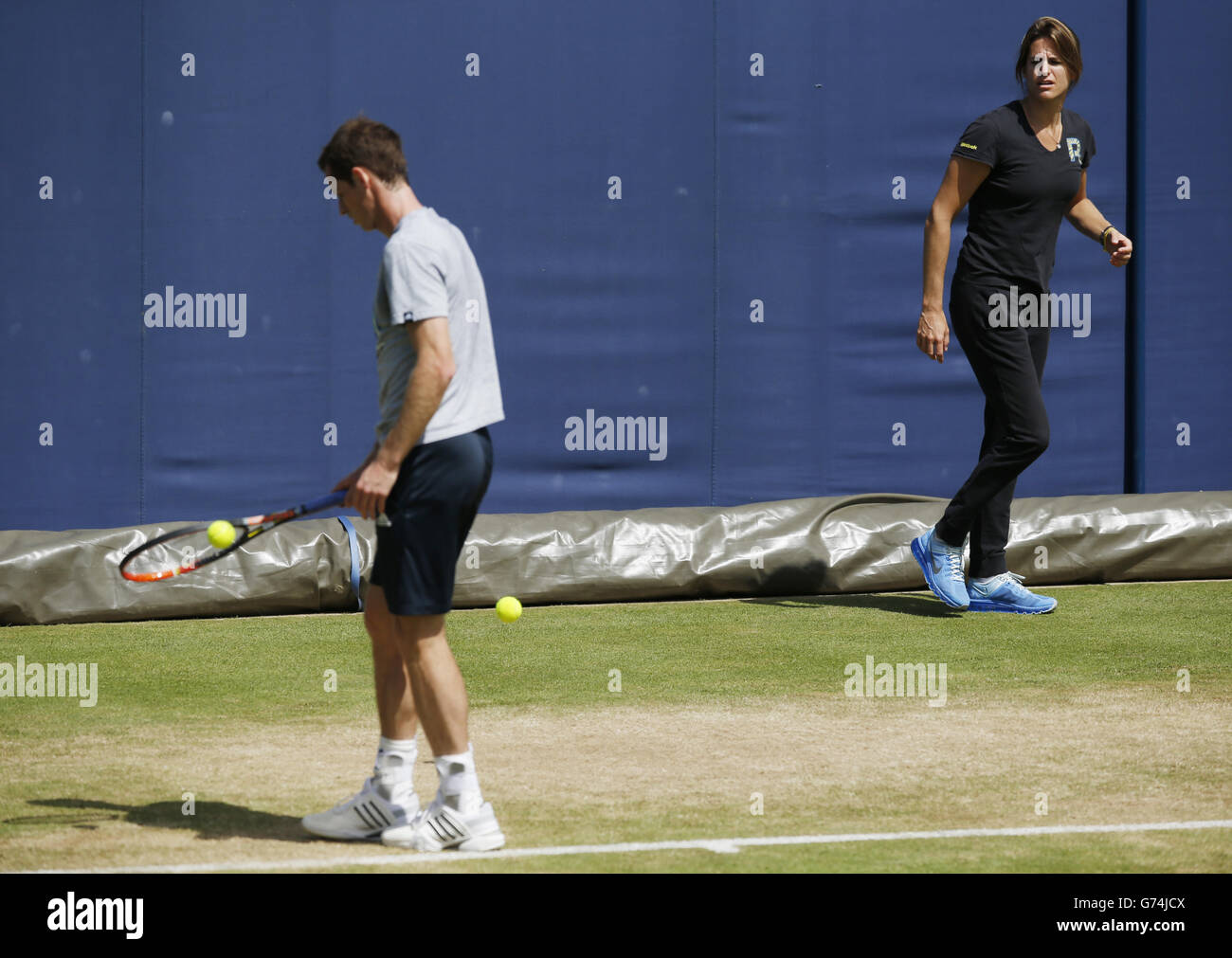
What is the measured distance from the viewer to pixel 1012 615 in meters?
7.79

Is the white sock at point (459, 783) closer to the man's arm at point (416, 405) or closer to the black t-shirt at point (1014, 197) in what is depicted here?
the man's arm at point (416, 405)

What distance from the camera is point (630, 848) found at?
415cm

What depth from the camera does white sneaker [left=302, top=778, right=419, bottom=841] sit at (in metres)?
4.30

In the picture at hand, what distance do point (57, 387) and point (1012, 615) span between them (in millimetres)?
5302

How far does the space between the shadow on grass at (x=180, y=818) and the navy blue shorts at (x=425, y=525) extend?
0.74 meters

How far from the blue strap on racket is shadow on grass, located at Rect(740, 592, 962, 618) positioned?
6.51 feet

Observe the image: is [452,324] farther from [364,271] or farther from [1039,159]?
[364,271]

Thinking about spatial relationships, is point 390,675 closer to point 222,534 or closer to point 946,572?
point 222,534

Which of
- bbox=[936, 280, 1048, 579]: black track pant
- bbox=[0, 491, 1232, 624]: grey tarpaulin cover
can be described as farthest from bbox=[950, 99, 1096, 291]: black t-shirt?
bbox=[0, 491, 1232, 624]: grey tarpaulin cover

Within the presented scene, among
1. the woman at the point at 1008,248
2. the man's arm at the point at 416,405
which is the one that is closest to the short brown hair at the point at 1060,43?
the woman at the point at 1008,248

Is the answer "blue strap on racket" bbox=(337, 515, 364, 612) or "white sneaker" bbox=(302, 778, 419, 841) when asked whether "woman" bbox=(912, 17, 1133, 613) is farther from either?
"white sneaker" bbox=(302, 778, 419, 841)

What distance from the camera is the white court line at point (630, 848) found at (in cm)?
398

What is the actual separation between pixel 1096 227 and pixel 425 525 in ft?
16.3

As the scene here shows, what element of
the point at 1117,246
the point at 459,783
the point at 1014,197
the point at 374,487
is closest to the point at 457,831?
the point at 459,783
